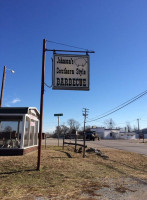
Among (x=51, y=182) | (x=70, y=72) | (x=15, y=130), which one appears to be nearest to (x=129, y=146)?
(x=15, y=130)

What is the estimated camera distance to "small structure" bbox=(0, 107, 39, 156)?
12161 millimetres

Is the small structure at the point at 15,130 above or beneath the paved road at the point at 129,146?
above

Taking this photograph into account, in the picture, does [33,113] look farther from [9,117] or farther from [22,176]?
[22,176]

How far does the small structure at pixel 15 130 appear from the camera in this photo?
479 inches

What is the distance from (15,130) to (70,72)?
6622 mm

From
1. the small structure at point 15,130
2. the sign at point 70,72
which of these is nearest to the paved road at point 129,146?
the small structure at point 15,130

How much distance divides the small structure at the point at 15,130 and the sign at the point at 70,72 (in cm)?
429

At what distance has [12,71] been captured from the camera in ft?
71.3

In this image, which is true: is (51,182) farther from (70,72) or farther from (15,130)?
(15,130)

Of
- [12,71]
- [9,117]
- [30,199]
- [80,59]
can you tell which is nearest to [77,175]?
[30,199]

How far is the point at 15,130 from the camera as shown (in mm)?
14086

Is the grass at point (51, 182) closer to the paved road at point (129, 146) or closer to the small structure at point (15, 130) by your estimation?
the small structure at point (15, 130)

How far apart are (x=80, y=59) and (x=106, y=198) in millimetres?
5890

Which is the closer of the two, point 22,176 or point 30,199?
point 30,199
